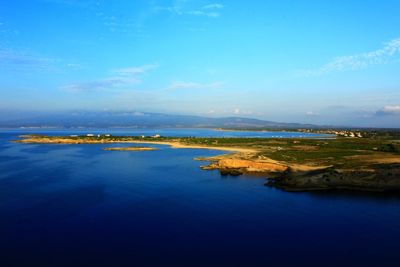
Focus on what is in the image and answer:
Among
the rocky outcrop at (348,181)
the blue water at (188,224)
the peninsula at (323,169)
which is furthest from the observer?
the peninsula at (323,169)

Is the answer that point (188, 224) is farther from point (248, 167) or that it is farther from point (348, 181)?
point (248, 167)

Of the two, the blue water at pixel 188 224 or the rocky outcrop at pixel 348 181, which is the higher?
the rocky outcrop at pixel 348 181

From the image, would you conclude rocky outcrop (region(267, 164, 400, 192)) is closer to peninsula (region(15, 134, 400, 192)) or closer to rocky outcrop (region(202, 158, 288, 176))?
peninsula (region(15, 134, 400, 192))

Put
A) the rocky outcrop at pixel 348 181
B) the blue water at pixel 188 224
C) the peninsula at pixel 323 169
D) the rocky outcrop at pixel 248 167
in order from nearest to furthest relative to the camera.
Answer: the blue water at pixel 188 224, the rocky outcrop at pixel 348 181, the peninsula at pixel 323 169, the rocky outcrop at pixel 248 167

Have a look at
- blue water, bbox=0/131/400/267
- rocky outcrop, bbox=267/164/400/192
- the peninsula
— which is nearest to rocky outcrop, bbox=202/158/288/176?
the peninsula

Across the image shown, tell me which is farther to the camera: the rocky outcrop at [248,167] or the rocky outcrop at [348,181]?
the rocky outcrop at [248,167]

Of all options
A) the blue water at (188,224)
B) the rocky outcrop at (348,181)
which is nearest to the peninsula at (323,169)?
the rocky outcrop at (348,181)

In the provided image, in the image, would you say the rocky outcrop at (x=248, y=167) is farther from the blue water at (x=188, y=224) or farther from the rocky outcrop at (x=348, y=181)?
the rocky outcrop at (x=348, y=181)

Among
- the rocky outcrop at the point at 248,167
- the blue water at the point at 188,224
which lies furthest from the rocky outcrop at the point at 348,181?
the rocky outcrop at the point at 248,167

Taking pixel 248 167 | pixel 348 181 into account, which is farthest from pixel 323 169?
pixel 248 167
